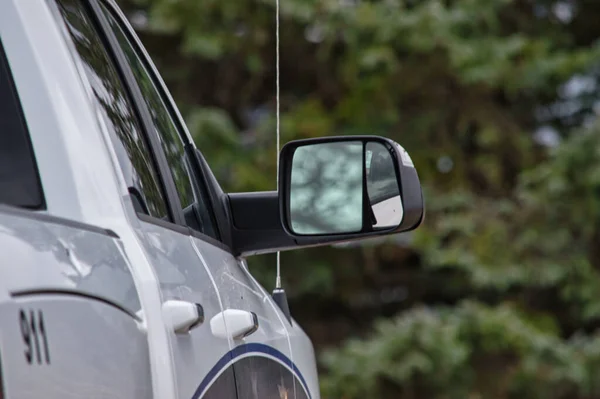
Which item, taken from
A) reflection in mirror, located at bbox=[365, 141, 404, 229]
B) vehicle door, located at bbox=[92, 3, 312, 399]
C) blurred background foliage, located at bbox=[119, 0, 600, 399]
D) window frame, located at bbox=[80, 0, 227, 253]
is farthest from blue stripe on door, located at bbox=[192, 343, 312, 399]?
blurred background foliage, located at bbox=[119, 0, 600, 399]

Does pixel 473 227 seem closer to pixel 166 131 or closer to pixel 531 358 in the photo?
→ pixel 531 358

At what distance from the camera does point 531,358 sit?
32.6 ft

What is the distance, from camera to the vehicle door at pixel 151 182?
1.73 meters

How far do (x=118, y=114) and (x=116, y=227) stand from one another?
0.39 m

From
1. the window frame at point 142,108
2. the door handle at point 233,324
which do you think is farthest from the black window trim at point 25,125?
the door handle at point 233,324

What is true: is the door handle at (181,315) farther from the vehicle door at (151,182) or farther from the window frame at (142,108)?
the window frame at (142,108)

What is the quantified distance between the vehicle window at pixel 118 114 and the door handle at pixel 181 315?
0.63 feet

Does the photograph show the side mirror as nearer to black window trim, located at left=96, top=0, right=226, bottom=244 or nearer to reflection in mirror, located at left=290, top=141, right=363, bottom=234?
reflection in mirror, located at left=290, top=141, right=363, bottom=234

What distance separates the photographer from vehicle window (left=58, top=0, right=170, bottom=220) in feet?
5.88

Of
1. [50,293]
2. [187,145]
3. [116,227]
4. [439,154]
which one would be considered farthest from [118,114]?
[439,154]

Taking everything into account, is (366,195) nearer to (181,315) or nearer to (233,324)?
(233,324)

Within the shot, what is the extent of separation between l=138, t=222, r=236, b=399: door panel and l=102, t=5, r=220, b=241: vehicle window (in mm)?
290

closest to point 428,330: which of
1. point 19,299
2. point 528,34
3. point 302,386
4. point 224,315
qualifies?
point 528,34

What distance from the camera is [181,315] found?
66.2 inches
